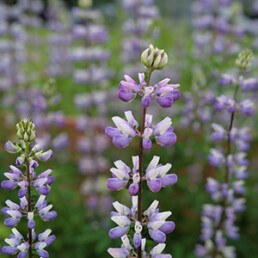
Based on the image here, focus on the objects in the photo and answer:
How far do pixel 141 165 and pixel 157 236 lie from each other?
0.78 feet

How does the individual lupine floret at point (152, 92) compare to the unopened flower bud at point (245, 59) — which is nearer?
the individual lupine floret at point (152, 92)

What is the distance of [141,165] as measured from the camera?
137 centimetres

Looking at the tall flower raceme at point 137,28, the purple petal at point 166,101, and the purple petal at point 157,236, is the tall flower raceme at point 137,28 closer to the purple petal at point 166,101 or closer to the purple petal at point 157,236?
the purple petal at point 166,101

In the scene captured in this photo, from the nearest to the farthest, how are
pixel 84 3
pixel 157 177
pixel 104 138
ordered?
1. pixel 157 177
2. pixel 84 3
3. pixel 104 138

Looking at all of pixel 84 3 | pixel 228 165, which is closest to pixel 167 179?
pixel 228 165

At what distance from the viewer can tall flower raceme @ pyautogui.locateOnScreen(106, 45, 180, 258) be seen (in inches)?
52.1

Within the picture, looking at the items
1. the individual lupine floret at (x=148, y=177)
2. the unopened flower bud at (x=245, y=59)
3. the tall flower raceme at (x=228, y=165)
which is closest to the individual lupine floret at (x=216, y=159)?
the tall flower raceme at (x=228, y=165)

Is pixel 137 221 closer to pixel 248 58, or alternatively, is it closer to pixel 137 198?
pixel 137 198

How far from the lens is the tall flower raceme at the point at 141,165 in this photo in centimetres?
132

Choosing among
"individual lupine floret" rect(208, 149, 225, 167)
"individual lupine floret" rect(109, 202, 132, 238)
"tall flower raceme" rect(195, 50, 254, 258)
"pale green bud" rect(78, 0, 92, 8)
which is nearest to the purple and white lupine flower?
"individual lupine floret" rect(109, 202, 132, 238)

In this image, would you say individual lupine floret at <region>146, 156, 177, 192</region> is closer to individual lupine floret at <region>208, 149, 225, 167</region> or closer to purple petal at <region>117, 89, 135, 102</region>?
purple petal at <region>117, 89, 135, 102</region>

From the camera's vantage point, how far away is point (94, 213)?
3.63m

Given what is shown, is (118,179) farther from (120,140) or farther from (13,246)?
(13,246)

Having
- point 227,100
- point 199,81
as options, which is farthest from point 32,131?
point 199,81
